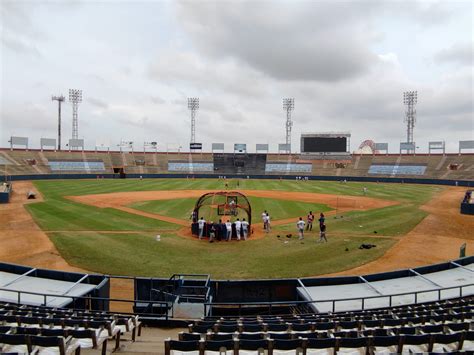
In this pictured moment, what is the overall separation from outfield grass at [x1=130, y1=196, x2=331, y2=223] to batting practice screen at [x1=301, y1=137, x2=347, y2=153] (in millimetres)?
52078

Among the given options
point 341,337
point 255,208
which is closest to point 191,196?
point 255,208

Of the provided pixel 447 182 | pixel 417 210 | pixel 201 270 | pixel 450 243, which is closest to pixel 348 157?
pixel 447 182

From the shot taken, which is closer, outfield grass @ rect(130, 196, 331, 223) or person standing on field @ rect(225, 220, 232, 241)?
person standing on field @ rect(225, 220, 232, 241)

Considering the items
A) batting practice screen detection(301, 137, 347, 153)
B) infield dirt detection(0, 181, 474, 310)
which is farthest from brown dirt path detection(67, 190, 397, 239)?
batting practice screen detection(301, 137, 347, 153)

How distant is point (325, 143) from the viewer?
92000 millimetres

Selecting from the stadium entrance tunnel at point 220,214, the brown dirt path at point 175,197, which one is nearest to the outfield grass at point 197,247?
the stadium entrance tunnel at point 220,214

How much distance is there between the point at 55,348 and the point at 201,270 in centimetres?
1124

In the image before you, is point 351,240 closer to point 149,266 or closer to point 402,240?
point 402,240

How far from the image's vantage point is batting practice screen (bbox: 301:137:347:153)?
300 ft

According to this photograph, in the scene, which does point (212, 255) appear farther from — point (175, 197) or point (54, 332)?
point (175, 197)

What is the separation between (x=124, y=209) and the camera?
35.4m

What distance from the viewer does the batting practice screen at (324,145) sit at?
91562 millimetres

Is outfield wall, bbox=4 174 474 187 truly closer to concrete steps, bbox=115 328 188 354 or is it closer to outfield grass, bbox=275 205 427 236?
outfield grass, bbox=275 205 427 236

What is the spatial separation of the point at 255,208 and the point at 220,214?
19.2 ft
